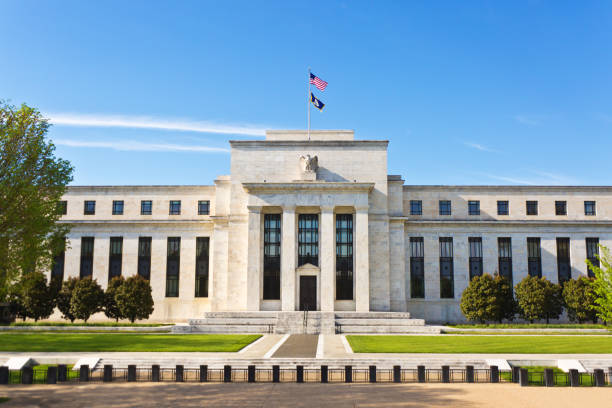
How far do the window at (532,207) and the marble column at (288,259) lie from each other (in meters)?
27.5

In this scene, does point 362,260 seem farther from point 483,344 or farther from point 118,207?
point 118,207

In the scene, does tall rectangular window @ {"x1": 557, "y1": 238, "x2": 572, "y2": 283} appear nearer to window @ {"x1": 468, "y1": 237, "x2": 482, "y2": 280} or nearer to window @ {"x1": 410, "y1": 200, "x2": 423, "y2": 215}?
window @ {"x1": 468, "y1": 237, "x2": 482, "y2": 280}

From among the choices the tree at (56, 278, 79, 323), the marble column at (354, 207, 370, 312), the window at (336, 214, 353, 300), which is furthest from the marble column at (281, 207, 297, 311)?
the tree at (56, 278, 79, 323)

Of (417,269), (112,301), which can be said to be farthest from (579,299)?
(112,301)

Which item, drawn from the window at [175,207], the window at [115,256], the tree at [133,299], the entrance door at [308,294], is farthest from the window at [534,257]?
the window at [115,256]

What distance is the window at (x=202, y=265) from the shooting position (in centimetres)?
6156

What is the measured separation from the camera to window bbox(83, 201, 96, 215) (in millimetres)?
64312

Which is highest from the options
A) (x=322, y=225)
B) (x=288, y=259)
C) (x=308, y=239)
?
(x=322, y=225)

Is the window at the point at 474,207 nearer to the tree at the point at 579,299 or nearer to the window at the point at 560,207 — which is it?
the window at the point at 560,207

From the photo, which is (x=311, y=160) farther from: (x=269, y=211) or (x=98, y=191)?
(x=98, y=191)

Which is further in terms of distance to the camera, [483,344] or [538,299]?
[538,299]

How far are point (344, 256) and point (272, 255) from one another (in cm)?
764

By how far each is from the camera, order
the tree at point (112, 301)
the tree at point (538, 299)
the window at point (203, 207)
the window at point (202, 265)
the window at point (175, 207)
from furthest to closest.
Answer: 1. the window at point (175, 207)
2. the window at point (203, 207)
3. the window at point (202, 265)
4. the tree at point (538, 299)
5. the tree at point (112, 301)

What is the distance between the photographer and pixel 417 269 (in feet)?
201
